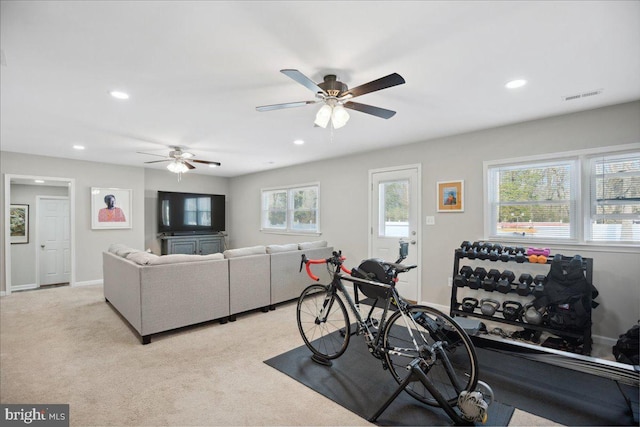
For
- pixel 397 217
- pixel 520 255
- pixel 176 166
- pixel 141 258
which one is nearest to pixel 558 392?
pixel 520 255

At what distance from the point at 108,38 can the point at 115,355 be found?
2.70 metres

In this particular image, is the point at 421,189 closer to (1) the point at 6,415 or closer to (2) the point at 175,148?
(2) the point at 175,148

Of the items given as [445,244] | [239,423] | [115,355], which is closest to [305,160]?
[445,244]

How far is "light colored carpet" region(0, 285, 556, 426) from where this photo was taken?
6.36 ft

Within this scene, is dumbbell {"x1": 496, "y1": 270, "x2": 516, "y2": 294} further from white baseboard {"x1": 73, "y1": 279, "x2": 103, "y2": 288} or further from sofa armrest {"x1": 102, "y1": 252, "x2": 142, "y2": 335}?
white baseboard {"x1": 73, "y1": 279, "x2": 103, "y2": 288}

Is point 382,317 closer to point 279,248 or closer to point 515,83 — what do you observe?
point 515,83

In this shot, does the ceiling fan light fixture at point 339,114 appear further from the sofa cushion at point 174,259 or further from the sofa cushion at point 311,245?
the sofa cushion at point 311,245

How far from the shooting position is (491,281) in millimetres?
3260

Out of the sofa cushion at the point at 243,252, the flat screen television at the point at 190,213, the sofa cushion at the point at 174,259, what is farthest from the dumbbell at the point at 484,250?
the flat screen television at the point at 190,213

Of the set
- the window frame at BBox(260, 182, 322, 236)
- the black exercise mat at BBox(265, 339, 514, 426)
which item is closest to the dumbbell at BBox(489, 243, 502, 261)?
the black exercise mat at BBox(265, 339, 514, 426)

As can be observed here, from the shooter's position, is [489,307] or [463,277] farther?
[463,277]

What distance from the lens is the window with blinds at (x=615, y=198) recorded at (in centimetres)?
293

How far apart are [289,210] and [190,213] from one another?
8.73 ft

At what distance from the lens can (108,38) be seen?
1.89 meters
